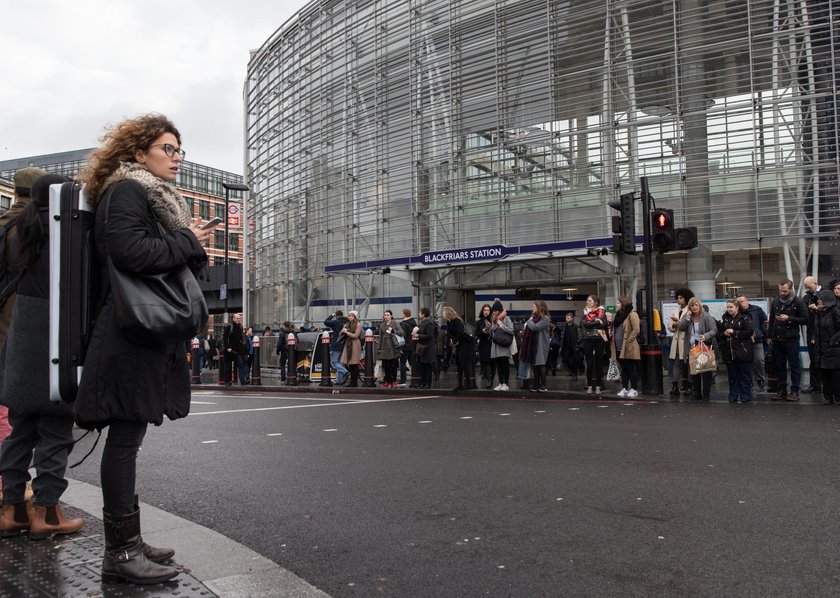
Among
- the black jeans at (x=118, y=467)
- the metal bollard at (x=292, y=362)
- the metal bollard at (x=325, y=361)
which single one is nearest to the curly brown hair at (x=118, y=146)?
the black jeans at (x=118, y=467)

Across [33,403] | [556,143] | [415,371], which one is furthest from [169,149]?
[556,143]

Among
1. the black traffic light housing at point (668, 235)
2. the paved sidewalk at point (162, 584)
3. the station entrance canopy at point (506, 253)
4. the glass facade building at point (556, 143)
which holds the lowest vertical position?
the paved sidewalk at point (162, 584)

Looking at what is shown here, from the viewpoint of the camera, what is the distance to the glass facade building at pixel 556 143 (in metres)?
15.8

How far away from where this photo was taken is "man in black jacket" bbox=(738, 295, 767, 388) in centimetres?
1142

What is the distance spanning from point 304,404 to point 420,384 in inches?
157

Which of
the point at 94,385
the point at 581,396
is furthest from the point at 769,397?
the point at 94,385

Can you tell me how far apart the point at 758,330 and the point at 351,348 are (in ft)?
27.8

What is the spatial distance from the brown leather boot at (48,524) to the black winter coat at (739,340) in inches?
394

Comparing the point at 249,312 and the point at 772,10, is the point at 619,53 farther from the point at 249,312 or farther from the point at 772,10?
the point at 249,312

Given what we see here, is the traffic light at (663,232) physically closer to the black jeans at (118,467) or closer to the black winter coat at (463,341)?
the black winter coat at (463,341)

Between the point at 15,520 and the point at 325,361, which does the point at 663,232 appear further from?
the point at 15,520

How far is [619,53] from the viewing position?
58.6ft

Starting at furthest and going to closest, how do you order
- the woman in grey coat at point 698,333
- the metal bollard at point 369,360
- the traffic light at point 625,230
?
the metal bollard at point 369,360, the traffic light at point 625,230, the woman in grey coat at point 698,333

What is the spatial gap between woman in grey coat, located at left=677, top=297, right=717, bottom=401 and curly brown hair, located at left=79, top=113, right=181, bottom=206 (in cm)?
1005
